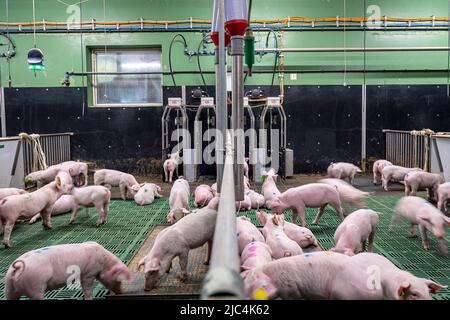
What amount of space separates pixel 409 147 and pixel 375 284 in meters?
5.99

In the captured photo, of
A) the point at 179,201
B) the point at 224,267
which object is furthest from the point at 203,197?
the point at 224,267

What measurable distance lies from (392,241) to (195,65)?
5.84 meters

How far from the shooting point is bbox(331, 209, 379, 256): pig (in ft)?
9.27

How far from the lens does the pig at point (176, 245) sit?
2.53 m

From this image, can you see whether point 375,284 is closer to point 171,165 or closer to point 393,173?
point 393,173

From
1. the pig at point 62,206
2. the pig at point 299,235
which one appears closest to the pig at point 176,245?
the pig at point 299,235

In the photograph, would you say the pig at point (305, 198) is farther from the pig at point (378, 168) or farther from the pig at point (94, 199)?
the pig at point (378, 168)

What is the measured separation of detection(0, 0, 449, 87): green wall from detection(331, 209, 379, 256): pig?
224 inches

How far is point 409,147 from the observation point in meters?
7.22

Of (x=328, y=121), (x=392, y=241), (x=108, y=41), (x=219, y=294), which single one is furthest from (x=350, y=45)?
(x=219, y=294)

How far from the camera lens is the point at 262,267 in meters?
1.91

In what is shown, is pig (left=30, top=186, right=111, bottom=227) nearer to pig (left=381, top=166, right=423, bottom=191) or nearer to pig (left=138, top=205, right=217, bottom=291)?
pig (left=138, top=205, right=217, bottom=291)

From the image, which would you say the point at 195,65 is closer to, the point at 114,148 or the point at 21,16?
the point at 114,148

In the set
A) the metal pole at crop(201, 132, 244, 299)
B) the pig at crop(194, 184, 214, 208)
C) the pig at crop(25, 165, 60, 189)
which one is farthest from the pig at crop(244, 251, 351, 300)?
the pig at crop(25, 165, 60, 189)
